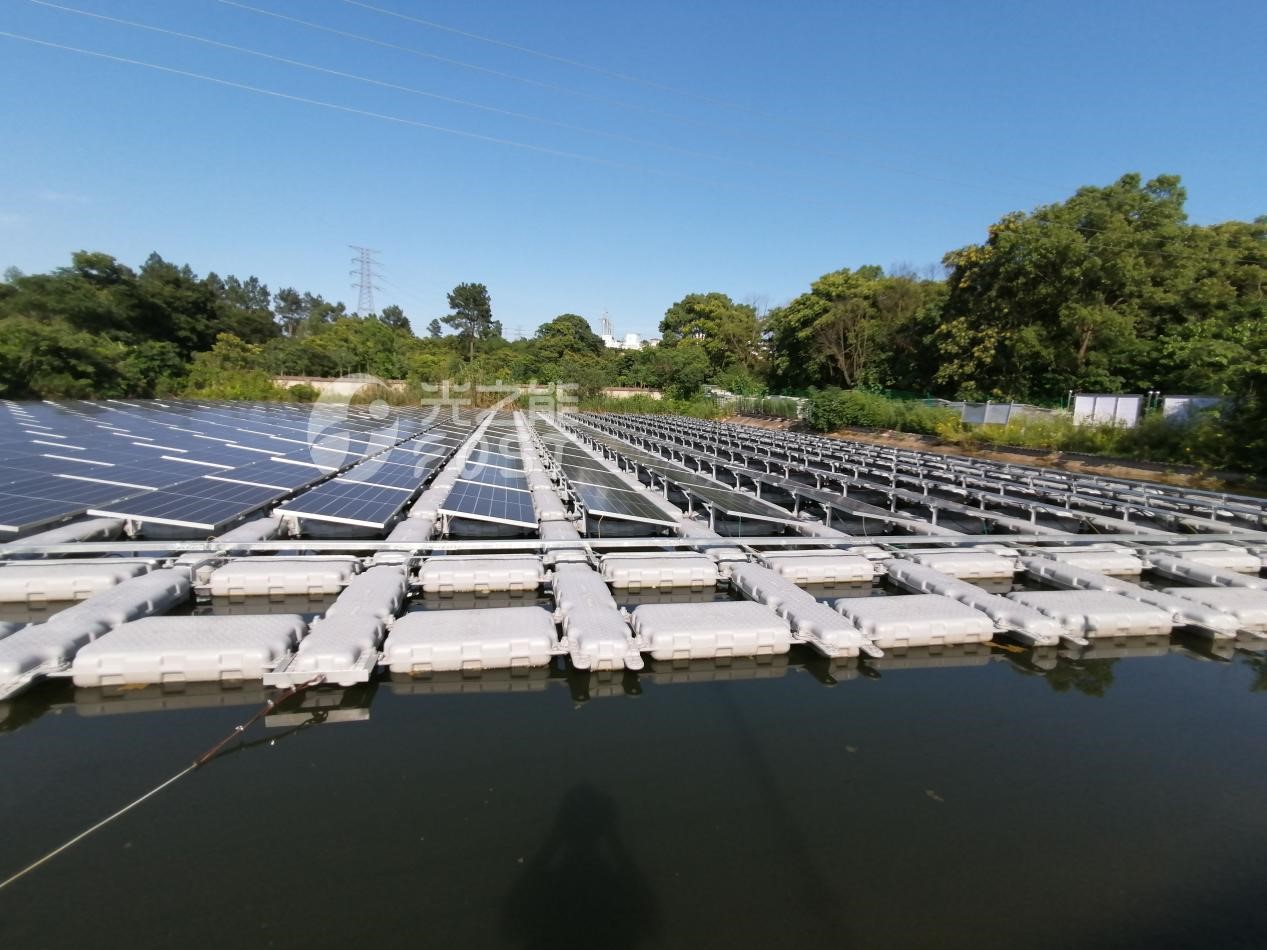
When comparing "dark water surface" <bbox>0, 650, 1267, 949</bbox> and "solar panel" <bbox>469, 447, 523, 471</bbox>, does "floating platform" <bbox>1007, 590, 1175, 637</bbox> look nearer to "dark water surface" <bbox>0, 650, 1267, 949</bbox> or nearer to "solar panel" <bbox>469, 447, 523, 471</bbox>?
"dark water surface" <bbox>0, 650, 1267, 949</bbox>

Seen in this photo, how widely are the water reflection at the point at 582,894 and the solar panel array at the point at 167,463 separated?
6194 millimetres

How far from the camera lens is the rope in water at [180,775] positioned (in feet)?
8.73

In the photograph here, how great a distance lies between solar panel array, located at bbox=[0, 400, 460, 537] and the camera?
6.88 meters

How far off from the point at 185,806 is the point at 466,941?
200cm

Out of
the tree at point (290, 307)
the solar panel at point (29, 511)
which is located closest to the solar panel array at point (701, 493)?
the solar panel at point (29, 511)

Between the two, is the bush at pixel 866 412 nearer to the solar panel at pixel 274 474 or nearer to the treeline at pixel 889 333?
the treeline at pixel 889 333

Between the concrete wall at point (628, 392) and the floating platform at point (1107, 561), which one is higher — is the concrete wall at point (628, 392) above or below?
above

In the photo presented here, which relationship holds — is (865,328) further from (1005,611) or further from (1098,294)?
(1005,611)

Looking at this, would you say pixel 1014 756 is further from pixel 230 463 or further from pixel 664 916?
pixel 230 463

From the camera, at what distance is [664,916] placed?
8.41ft

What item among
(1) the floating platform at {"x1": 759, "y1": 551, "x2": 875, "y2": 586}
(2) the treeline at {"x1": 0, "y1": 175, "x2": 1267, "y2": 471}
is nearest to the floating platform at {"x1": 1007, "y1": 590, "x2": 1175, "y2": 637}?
(1) the floating platform at {"x1": 759, "y1": 551, "x2": 875, "y2": 586}

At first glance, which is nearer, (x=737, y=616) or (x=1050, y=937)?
(x=1050, y=937)

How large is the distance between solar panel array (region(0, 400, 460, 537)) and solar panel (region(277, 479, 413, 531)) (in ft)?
2.15

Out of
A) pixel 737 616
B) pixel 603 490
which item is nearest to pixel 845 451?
pixel 603 490
